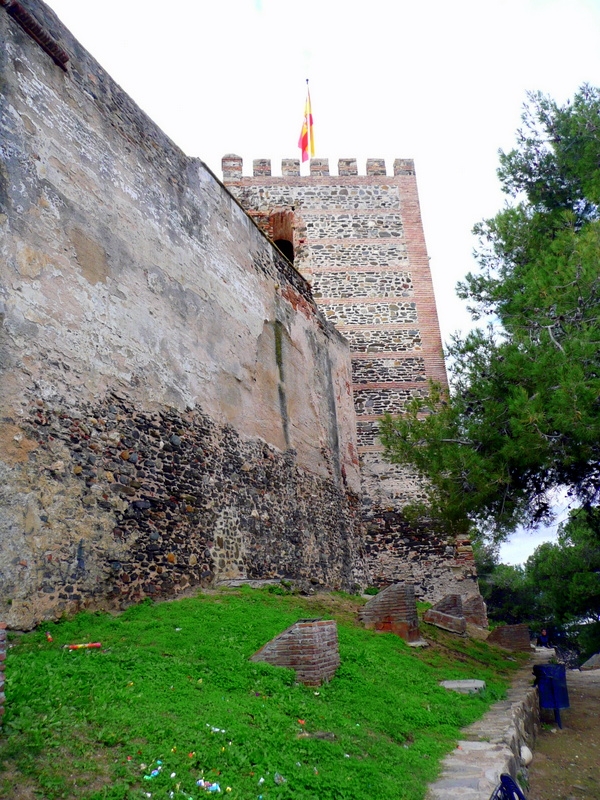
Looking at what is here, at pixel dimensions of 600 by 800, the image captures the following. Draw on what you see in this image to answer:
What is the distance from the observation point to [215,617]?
208 inches

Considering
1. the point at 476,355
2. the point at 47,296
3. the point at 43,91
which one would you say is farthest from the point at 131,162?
the point at 476,355

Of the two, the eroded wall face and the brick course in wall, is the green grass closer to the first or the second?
the brick course in wall

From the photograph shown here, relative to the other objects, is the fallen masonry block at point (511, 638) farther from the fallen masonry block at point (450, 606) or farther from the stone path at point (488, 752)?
the stone path at point (488, 752)

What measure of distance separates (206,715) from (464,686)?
316 cm

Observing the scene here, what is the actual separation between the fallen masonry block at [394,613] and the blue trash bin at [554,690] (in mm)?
1373

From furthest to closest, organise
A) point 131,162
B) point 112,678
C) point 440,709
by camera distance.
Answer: point 131,162
point 440,709
point 112,678

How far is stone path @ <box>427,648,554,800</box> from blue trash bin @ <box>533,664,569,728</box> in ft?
1.24

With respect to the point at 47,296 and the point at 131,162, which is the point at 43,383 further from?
the point at 131,162

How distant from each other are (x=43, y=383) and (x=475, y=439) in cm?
493

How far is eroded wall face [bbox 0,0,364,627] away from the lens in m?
5.09

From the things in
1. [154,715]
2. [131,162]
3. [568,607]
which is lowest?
[568,607]

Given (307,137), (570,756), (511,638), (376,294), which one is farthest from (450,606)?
(307,137)

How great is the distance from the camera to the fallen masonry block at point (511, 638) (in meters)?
11.4

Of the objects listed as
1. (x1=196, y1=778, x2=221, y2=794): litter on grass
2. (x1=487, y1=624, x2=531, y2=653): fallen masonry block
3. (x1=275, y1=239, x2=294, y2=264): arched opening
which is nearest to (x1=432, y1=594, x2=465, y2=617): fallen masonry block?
(x1=487, y1=624, x2=531, y2=653): fallen masonry block
